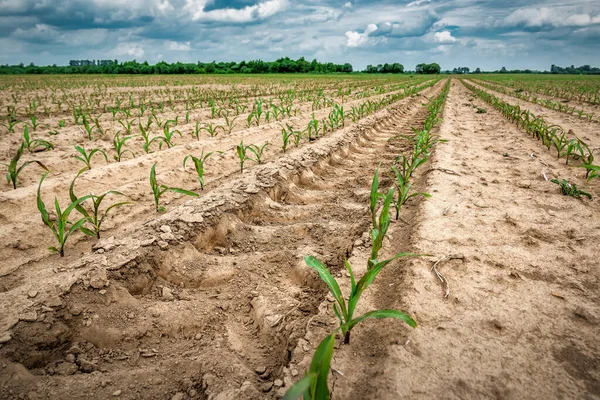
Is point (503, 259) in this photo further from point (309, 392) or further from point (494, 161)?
point (494, 161)

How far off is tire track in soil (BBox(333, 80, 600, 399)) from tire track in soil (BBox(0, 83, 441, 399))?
15.9 inches

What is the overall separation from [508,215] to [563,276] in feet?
2.96

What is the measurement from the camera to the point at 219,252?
8.08ft

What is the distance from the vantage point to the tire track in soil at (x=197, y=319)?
142cm

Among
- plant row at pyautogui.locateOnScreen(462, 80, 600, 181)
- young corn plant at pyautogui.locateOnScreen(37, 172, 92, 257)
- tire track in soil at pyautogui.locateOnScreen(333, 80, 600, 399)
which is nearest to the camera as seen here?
tire track in soil at pyautogui.locateOnScreen(333, 80, 600, 399)

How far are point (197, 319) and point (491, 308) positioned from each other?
166 centimetres

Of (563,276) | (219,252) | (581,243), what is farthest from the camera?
(219,252)

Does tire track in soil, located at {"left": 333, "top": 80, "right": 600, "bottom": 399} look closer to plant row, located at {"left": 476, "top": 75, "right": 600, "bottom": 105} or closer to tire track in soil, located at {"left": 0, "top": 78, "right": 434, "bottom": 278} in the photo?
tire track in soil, located at {"left": 0, "top": 78, "right": 434, "bottom": 278}

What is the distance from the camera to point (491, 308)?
5.49 ft

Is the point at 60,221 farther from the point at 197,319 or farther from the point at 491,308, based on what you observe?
the point at 491,308

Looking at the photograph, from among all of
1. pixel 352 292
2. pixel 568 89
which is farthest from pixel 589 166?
pixel 568 89

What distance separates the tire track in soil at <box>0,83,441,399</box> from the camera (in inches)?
55.7

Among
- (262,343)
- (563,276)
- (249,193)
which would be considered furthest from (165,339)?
(563,276)

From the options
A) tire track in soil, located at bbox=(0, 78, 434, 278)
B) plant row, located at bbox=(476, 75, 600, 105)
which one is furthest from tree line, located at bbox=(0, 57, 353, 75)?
tire track in soil, located at bbox=(0, 78, 434, 278)
